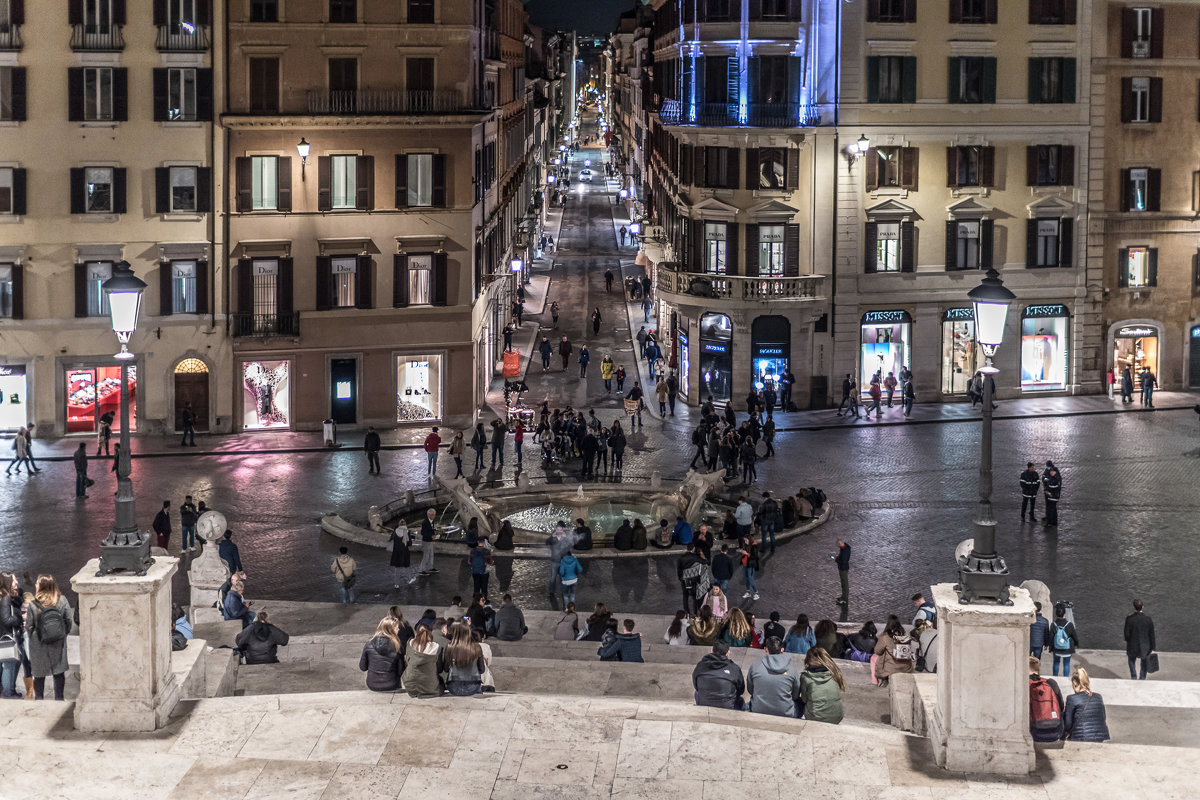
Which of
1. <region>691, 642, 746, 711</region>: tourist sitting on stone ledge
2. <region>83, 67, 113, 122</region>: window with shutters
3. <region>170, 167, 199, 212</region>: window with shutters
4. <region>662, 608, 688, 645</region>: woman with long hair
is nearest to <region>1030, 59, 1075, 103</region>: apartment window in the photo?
<region>170, 167, 199, 212</region>: window with shutters

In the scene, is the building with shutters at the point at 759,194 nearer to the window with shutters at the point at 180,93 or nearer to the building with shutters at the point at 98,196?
the building with shutters at the point at 98,196

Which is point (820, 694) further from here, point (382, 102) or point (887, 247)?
point (887, 247)

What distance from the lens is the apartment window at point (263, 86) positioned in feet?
166

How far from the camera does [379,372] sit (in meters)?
52.6

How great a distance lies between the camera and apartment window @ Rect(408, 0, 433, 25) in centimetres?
5125

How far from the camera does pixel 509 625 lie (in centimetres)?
2745

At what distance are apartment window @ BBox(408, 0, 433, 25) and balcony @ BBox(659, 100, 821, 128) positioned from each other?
998 centimetres

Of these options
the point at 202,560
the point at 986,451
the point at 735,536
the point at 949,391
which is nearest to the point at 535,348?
the point at 949,391

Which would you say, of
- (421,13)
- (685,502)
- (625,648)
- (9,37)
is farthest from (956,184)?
(625,648)

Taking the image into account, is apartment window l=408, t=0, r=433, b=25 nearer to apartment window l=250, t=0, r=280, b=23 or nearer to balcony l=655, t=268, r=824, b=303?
apartment window l=250, t=0, r=280, b=23

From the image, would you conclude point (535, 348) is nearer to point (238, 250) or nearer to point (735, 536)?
point (238, 250)

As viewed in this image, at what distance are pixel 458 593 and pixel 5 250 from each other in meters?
23.5

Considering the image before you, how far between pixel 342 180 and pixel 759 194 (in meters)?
14.1

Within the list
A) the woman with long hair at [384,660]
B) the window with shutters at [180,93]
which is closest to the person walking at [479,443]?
the window with shutters at [180,93]
